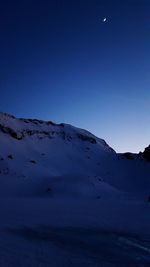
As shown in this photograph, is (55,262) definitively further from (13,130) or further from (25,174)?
(13,130)

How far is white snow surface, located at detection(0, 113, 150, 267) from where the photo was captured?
1118cm

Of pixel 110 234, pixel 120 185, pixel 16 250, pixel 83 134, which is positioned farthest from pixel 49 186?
pixel 83 134

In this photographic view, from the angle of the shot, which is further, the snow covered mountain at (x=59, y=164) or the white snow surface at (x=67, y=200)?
the snow covered mountain at (x=59, y=164)

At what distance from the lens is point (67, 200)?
38.2 metres

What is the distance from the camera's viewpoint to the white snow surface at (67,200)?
11180 millimetres

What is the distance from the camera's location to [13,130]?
252 feet

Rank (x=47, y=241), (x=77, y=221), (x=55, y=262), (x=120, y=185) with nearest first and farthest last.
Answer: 1. (x=55, y=262)
2. (x=47, y=241)
3. (x=77, y=221)
4. (x=120, y=185)

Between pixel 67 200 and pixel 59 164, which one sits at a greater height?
pixel 59 164

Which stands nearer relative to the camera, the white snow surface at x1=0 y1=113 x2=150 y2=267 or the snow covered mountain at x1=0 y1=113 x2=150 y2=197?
the white snow surface at x1=0 y1=113 x2=150 y2=267

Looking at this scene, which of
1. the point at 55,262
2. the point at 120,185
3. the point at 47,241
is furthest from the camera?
the point at 120,185

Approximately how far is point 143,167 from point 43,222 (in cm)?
7013

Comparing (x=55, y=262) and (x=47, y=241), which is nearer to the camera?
(x=55, y=262)

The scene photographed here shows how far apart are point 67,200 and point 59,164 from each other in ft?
113

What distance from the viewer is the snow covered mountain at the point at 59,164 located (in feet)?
170
